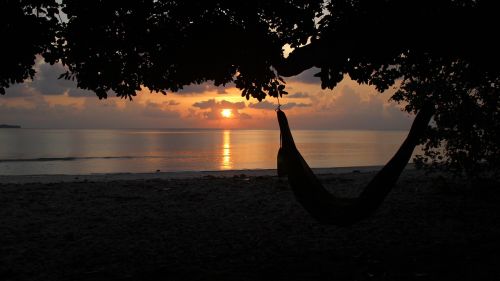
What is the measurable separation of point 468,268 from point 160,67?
14.6 ft

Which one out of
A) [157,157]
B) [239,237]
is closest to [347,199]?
[239,237]

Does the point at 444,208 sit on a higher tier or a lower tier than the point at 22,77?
lower

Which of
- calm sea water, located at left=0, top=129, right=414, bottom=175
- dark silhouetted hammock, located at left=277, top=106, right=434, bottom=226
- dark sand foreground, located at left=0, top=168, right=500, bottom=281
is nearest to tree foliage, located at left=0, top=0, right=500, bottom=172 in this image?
dark silhouetted hammock, located at left=277, top=106, right=434, bottom=226

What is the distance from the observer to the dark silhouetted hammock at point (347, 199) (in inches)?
168

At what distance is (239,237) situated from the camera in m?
6.34

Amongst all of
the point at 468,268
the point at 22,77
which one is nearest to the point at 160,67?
the point at 22,77

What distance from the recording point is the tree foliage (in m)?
4.27

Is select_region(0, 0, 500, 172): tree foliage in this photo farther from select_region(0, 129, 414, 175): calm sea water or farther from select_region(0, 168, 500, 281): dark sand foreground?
select_region(0, 129, 414, 175): calm sea water

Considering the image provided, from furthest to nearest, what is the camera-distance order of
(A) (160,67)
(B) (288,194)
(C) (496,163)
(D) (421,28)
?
1. (B) (288,194)
2. (C) (496,163)
3. (A) (160,67)
4. (D) (421,28)

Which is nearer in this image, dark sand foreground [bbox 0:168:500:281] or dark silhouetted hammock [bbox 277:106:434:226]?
dark silhouetted hammock [bbox 277:106:434:226]

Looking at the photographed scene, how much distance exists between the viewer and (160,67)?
6.20m

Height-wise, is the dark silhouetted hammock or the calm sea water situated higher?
the dark silhouetted hammock

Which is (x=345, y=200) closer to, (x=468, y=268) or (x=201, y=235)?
(x=468, y=268)

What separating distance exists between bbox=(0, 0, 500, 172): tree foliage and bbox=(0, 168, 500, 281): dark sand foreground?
2003 millimetres
